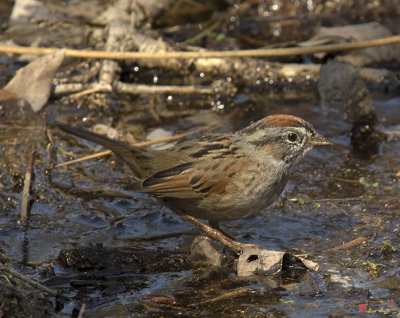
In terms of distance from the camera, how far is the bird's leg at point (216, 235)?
4.82m

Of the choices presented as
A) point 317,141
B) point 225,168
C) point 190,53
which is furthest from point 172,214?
point 190,53

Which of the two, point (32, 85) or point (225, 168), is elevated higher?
point (32, 85)

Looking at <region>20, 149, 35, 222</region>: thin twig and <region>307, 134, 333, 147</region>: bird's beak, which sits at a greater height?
<region>307, 134, 333, 147</region>: bird's beak

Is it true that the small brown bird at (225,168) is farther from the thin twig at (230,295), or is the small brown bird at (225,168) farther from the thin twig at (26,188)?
the thin twig at (26,188)

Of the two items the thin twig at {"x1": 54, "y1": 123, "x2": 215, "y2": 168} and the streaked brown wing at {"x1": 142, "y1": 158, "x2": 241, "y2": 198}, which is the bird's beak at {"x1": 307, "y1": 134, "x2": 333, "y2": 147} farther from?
the thin twig at {"x1": 54, "y1": 123, "x2": 215, "y2": 168}

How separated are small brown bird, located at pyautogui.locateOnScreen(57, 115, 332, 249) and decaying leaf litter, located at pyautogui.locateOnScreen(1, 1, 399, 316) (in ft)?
0.93

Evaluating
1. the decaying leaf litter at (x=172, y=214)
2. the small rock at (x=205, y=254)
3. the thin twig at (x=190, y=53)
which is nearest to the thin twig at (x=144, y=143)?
the decaying leaf litter at (x=172, y=214)

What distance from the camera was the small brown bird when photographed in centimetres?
494

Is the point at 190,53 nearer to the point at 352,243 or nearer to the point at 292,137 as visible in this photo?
the point at 292,137

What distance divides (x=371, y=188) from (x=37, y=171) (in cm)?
255

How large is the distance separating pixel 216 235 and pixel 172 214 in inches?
22.5

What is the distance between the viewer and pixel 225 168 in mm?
5039

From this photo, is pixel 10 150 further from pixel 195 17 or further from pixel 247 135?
pixel 195 17

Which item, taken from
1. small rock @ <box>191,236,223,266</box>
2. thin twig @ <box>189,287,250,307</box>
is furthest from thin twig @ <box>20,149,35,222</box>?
thin twig @ <box>189,287,250,307</box>
